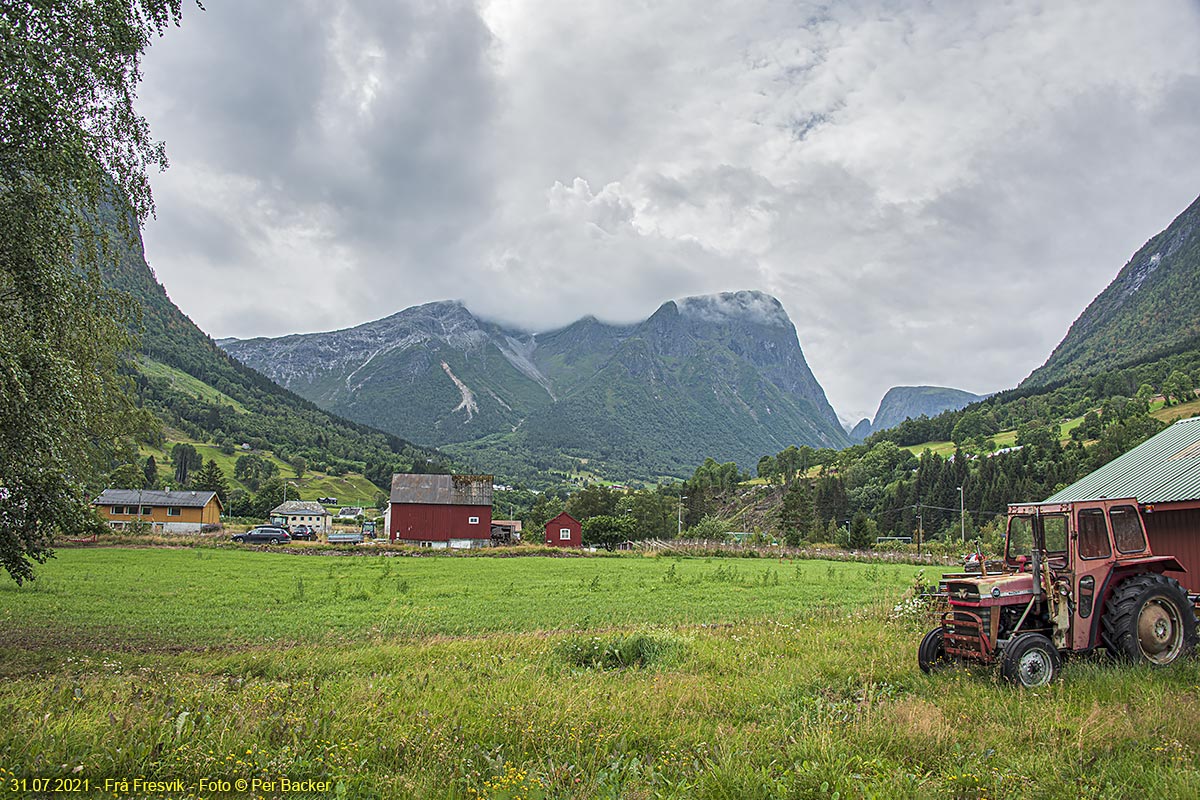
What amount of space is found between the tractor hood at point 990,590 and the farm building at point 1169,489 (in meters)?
11.8

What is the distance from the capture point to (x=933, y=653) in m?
10.5

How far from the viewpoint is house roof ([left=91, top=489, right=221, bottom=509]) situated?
76875mm

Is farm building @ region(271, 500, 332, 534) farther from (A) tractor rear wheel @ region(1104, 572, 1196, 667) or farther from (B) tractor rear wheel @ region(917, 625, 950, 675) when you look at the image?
(A) tractor rear wheel @ region(1104, 572, 1196, 667)

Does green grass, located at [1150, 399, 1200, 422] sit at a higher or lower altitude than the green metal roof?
higher

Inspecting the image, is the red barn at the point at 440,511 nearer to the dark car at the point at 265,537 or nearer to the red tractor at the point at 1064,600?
the dark car at the point at 265,537

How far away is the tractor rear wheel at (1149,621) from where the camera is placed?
9.92 m

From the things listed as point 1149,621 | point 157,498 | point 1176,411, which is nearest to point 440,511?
point 157,498

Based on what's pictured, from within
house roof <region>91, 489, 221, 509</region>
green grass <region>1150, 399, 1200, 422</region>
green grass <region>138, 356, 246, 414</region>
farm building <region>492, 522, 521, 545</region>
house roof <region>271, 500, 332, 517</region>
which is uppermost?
green grass <region>138, 356, 246, 414</region>

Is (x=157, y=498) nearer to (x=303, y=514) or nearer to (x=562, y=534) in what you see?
(x=303, y=514)

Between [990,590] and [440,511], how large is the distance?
212 feet

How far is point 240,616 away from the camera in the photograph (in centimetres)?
1731

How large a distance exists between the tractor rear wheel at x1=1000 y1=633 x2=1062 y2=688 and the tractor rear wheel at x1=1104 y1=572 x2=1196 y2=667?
1.28 metres

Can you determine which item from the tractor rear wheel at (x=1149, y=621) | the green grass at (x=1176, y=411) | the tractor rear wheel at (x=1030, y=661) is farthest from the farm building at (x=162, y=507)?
the green grass at (x=1176, y=411)

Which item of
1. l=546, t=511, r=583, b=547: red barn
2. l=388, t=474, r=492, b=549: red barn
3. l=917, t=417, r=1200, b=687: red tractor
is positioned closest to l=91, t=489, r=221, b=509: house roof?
l=388, t=474, r=492, b=549: red barn
